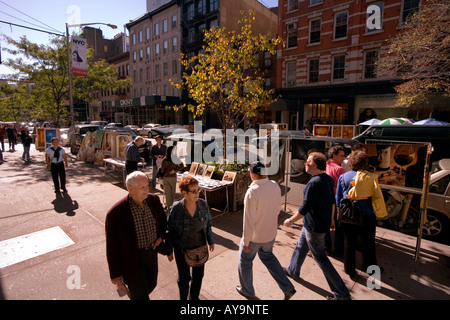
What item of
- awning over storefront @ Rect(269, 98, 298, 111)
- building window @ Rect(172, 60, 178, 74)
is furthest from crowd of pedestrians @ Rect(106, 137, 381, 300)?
building window @ Rect(172, 60, 178, 74)

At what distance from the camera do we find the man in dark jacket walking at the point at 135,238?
8.66 ft

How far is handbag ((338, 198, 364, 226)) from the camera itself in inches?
148

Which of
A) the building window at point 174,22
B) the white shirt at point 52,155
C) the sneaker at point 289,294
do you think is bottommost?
the sneaker at point 289,294

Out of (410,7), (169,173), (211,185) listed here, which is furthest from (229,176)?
(410,7)

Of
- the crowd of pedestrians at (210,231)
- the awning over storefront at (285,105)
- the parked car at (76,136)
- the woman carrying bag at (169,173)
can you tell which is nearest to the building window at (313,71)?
the awning over storefront at (285,105)

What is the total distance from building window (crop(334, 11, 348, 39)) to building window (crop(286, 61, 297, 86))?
4.46m

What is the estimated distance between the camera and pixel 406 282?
3.92 metres

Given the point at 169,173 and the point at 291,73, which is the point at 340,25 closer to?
the point at 291,73

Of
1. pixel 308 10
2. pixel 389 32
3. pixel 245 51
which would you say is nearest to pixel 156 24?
pixel 308 10

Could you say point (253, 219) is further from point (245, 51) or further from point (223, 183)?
point (245, 51)

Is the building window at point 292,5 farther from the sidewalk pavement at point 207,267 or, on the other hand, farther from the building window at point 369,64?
the sidewalk pavement at point 207,267

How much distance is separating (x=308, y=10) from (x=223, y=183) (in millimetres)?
24001

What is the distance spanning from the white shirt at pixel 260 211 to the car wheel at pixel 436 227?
423cm
